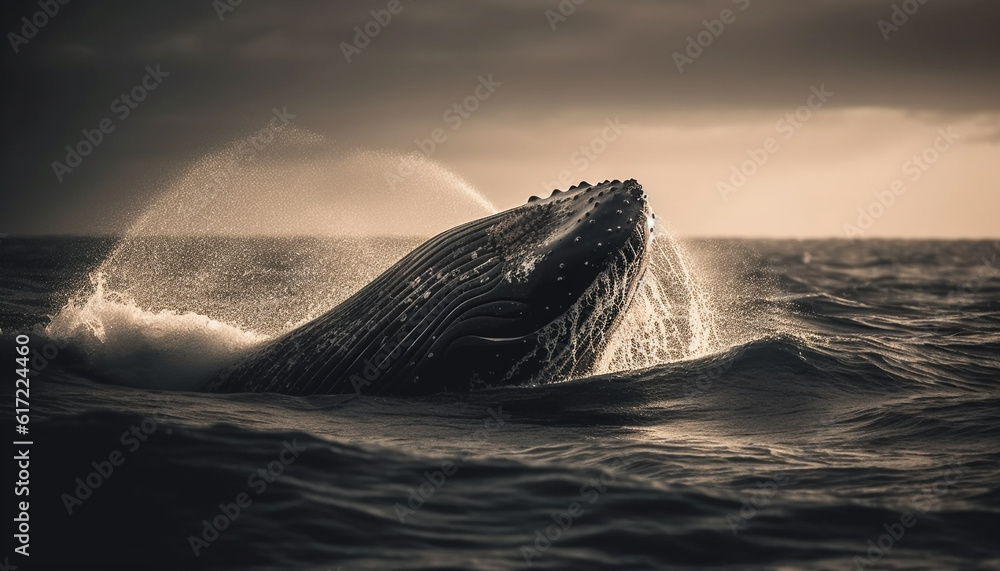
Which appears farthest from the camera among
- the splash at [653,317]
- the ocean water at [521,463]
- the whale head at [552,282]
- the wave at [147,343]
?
the wave at [147,343]

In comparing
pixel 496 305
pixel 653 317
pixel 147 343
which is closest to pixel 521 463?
pixel 496 305

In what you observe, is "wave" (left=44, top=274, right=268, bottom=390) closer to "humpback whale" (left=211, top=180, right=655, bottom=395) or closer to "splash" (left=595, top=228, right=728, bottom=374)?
"humpback whale" (left=211, top=180, right=655, bottom=395)

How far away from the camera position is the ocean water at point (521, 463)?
18.3ft

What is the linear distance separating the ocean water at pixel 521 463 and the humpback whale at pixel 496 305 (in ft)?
1.03

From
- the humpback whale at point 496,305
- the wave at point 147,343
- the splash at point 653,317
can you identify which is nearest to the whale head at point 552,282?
the humpback whale at point 496,305

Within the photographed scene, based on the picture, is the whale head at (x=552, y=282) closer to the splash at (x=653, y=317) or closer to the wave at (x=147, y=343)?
the splash at (x=653, y=317)

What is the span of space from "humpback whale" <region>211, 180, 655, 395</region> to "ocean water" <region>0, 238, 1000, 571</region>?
0.31m

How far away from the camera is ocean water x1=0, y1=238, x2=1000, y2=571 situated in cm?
557

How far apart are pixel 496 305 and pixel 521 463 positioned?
153 centimetres

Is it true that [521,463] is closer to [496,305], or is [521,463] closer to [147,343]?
[496,305]

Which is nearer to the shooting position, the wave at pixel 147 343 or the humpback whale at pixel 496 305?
the humpback whale at pixel 496 305

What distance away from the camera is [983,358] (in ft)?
44.9

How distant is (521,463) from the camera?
7.06 m

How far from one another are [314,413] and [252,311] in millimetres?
9585
